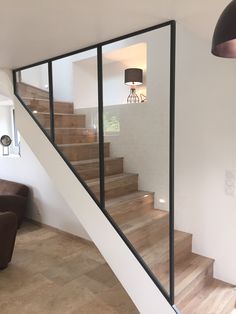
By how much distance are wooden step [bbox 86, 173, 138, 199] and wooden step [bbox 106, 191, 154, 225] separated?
0.16 feet

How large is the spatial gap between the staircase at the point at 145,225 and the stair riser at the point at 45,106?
22 millimetres

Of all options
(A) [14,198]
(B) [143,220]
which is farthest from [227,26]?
(A) [14,198]

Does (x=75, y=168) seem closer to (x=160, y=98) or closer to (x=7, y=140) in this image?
(x=160, y=98)

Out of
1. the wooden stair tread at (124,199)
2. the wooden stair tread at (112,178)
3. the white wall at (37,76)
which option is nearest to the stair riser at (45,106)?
the white wall at (37,76)

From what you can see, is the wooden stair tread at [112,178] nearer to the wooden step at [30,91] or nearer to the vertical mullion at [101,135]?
the vertical mullion at [101,135]

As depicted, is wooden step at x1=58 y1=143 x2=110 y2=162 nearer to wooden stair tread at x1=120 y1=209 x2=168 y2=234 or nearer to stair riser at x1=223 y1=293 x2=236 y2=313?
wooden stair tread at x1=120 y1=209 x2=168 y2=234

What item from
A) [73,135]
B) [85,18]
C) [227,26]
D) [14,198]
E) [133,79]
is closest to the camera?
[227,26]

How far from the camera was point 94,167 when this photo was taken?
250 centimetres

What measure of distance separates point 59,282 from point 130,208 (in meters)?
1.29

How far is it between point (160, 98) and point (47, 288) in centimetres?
226

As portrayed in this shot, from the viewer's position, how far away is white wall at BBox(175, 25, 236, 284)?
255 centimetres

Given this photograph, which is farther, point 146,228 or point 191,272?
point 191,272

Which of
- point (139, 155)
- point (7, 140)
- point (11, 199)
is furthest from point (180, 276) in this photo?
point (7, 140)

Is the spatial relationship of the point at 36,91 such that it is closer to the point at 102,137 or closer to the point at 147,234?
the point at 102,137
